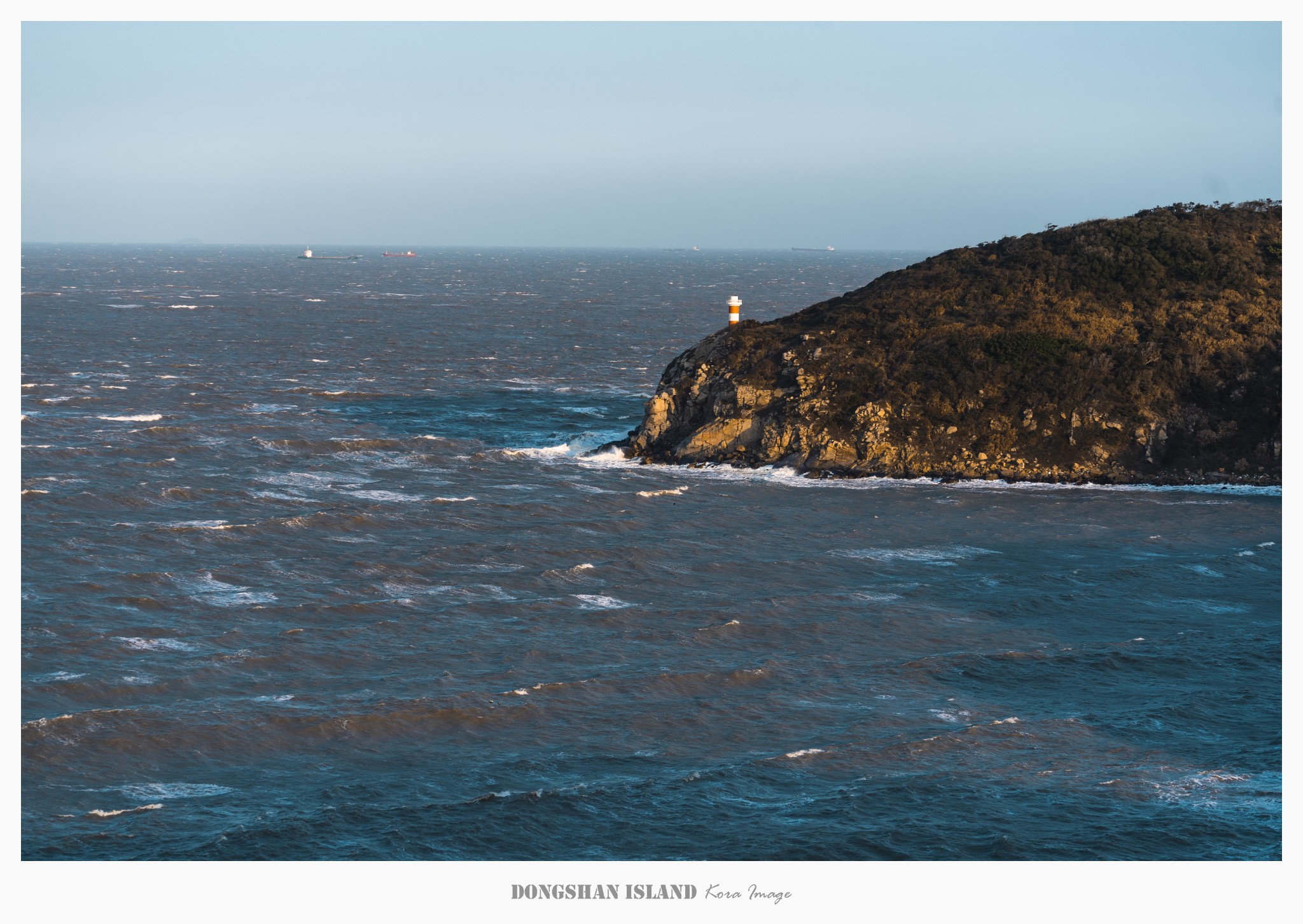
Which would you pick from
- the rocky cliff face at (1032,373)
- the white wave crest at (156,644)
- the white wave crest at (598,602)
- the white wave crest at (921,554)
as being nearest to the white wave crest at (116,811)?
the white wave crest at (156,644)

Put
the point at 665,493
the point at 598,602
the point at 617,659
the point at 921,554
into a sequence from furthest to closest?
1. the point at 665,493
2. the point at 921,554
3. the point at 598,602
4. the point at 617,659

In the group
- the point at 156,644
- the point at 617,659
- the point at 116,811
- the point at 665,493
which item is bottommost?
the point at 116,811

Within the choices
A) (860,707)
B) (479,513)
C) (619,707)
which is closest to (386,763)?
(619,707)

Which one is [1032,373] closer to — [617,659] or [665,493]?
[665,493]

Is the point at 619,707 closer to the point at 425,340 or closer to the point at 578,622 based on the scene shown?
the point at 578,622

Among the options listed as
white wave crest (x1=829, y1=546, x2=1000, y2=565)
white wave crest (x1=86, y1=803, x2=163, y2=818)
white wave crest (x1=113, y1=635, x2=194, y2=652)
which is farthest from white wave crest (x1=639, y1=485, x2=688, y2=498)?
white wave crest (x1=86, y1=803, x2=163, y2=818)

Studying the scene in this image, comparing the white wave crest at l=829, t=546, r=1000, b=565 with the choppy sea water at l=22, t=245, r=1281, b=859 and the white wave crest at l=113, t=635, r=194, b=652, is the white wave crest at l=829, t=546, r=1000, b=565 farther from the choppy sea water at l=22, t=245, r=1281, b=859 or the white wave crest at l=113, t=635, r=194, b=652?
the white wave crest at l=113, t=635, r=194, b=652

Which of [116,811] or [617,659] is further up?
[617,659]

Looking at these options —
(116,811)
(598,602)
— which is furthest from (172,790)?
(598,602)
